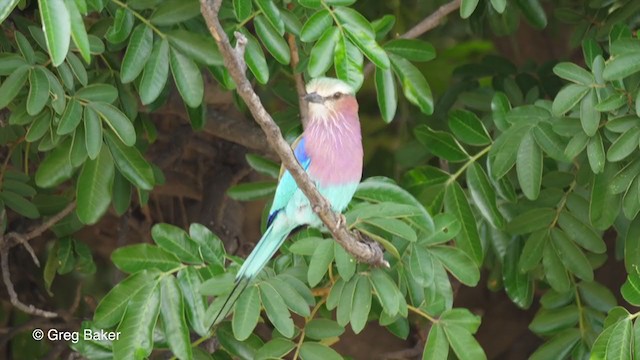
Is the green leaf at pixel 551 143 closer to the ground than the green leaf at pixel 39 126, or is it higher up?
closer to the ground

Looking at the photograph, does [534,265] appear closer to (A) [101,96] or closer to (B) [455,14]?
(A) [101,96]

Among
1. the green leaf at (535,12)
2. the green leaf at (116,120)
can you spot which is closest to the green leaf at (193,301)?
the green leaf at (116,120)

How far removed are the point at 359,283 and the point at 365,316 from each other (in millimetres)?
114

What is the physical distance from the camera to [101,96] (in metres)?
3.33

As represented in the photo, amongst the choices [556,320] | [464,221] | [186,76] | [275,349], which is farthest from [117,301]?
[556,320]

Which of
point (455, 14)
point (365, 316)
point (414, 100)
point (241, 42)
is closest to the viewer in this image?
point (241, 42)

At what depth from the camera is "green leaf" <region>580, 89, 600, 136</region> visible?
3.30 m

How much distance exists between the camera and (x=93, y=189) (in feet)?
11.3

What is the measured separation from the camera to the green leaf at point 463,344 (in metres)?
3.31

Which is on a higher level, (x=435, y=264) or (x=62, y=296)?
(x=435, y=264)

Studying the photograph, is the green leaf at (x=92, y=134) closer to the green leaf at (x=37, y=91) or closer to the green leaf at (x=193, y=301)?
the green leaf at (x=37, y=91)

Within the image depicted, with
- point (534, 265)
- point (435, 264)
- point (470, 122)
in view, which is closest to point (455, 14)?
point (470, 122)

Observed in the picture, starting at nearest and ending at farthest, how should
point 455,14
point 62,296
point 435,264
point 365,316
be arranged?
point 365,316
point 435,264
point 62,296
point 455,14

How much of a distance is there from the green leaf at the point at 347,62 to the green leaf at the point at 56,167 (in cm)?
91
